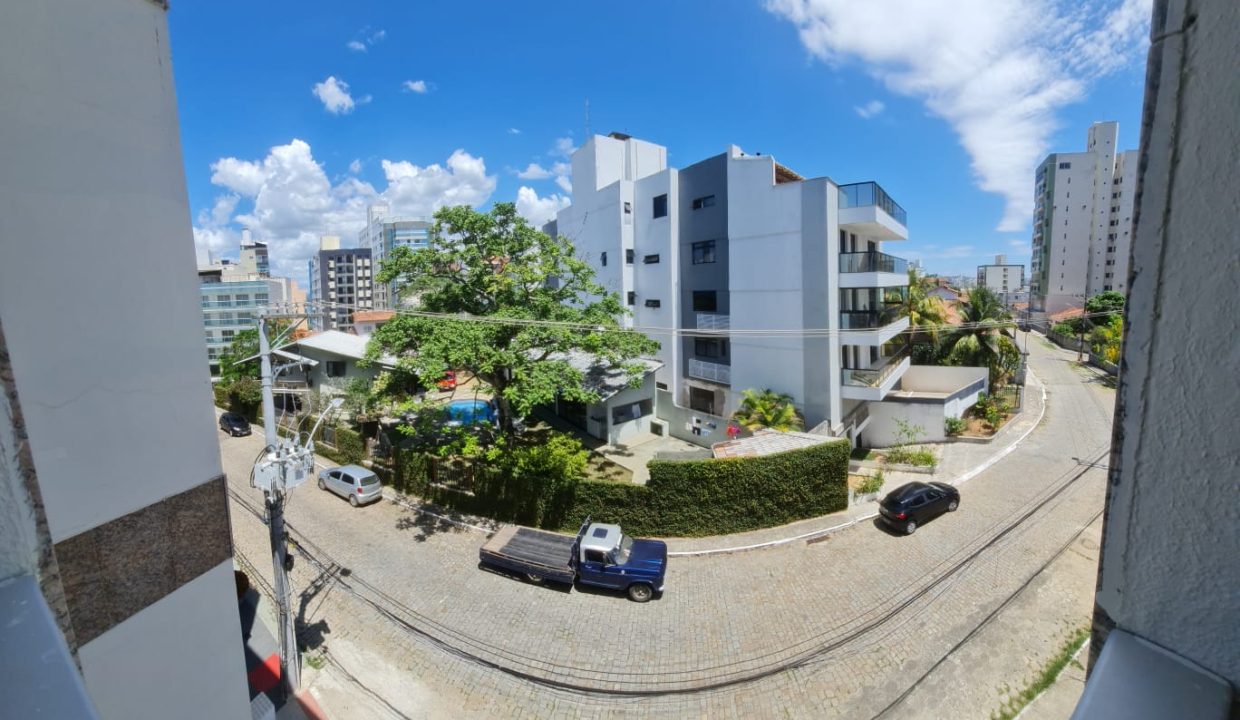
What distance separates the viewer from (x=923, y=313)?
24.8m

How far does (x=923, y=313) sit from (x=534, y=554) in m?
21.6

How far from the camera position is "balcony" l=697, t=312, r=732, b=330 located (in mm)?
21639

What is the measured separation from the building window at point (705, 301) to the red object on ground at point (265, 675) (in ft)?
59.1

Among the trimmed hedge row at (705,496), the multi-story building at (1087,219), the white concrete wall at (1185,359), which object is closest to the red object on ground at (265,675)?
the trimmed hedge row at (705,496)

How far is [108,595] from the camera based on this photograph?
Result: 338 centimetres

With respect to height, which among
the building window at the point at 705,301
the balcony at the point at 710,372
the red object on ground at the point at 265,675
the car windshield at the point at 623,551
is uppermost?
the building window at the point at 705,301

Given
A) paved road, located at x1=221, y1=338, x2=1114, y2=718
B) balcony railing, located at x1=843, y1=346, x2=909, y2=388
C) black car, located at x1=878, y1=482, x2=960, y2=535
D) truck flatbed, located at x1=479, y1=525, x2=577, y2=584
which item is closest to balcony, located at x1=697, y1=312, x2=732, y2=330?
balcony railing, located at x1=843, y1=346, x2=909, y2=388

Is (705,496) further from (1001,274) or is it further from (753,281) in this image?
(1001,274)

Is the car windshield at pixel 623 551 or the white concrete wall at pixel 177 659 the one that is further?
the car windshield at pixel 623 551

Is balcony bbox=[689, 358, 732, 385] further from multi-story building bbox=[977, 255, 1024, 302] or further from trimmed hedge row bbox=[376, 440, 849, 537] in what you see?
multi-story building bbox=[977, 255, 1024, 302]

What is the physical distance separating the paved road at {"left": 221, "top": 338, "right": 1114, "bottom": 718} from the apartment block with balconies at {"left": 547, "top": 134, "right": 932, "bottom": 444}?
21.2ft

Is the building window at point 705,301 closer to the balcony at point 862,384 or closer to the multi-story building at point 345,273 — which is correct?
the balcony at point 862,384

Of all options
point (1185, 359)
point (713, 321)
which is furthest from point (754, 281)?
point (1185, 359)

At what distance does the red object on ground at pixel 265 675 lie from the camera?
29.1ft
